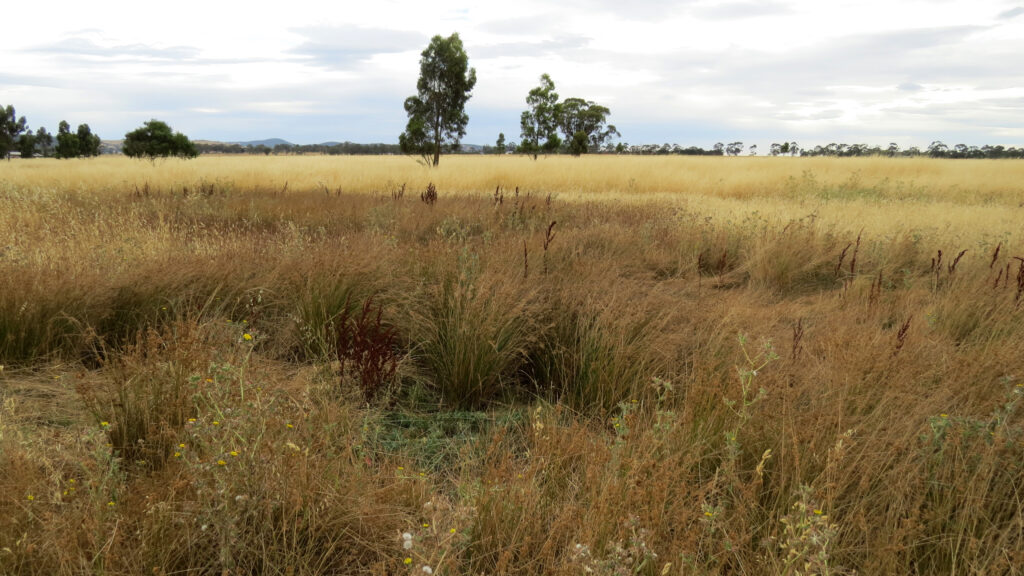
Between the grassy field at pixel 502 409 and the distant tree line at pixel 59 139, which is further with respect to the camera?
the distant tree line at pixel 59 139

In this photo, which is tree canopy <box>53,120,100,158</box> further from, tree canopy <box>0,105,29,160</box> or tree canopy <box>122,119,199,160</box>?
tree canopy <box>122,119,199,160</box>

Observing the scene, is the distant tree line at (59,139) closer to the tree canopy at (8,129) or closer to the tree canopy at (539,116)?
the tree canopy at (8,129)

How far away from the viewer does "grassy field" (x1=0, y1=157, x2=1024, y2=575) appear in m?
1.71

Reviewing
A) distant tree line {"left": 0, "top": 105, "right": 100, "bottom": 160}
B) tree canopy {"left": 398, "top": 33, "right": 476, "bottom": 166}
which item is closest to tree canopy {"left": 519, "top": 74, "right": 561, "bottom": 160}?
tree canopy {"left": 398, "top": 33, "right": 476, "bottom": 166}

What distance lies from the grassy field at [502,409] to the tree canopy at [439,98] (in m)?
21.7

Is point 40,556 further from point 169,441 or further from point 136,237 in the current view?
point 136,237

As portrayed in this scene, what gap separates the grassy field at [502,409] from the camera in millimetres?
1709

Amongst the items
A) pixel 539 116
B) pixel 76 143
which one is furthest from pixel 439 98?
pixel 76 143

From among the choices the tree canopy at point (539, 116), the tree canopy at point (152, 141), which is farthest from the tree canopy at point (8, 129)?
the tree canopy at point (539, 116)

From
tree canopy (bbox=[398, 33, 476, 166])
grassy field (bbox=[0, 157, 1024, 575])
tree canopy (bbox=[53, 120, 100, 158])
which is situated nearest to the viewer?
grassy field (bbox=[0, 157, 1024, 575])

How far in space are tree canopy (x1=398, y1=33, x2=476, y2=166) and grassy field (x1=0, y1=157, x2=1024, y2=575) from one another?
71.2ft

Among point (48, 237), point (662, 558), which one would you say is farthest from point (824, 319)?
point (48, 237)

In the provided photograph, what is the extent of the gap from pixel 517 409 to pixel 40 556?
2.09 m

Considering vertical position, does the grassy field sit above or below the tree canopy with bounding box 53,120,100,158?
below
